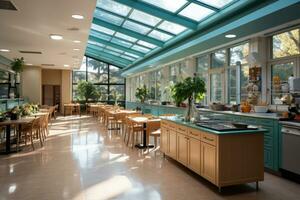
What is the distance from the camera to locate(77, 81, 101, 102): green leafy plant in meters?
16.9

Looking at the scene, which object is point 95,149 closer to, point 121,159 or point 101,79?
point 121,159

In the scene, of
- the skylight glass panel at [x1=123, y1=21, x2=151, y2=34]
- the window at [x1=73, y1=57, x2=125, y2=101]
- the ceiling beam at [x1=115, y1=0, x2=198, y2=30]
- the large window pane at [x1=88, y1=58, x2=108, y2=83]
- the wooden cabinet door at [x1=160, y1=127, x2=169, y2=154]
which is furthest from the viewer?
the large window pane at [x1=88, y1=58, x2=108, y2=83]

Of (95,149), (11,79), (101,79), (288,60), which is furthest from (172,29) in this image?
(101,79)

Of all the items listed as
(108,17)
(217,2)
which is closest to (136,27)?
(108,17)

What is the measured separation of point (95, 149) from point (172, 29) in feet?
13.6

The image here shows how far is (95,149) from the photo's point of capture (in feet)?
21.0

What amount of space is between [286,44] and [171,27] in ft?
11.1

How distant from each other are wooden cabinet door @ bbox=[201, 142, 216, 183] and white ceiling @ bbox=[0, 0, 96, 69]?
2.89 m

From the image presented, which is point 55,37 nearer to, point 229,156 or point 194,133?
point 194,133

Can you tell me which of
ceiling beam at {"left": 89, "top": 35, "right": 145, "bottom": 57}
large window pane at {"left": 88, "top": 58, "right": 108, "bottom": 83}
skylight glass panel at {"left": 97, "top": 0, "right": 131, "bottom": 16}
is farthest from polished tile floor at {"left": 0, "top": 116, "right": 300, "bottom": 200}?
large window pane at {"left": 88, "top": 58, "right": 108, "bottom": 83}

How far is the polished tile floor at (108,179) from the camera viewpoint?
11.7 ft

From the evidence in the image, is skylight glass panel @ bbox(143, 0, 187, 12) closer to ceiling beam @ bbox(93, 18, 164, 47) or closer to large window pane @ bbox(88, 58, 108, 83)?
ceiling beam @ bbox(93, 18, 164, 47)

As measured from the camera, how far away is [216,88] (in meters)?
7.88

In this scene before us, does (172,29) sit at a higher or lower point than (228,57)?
higher
